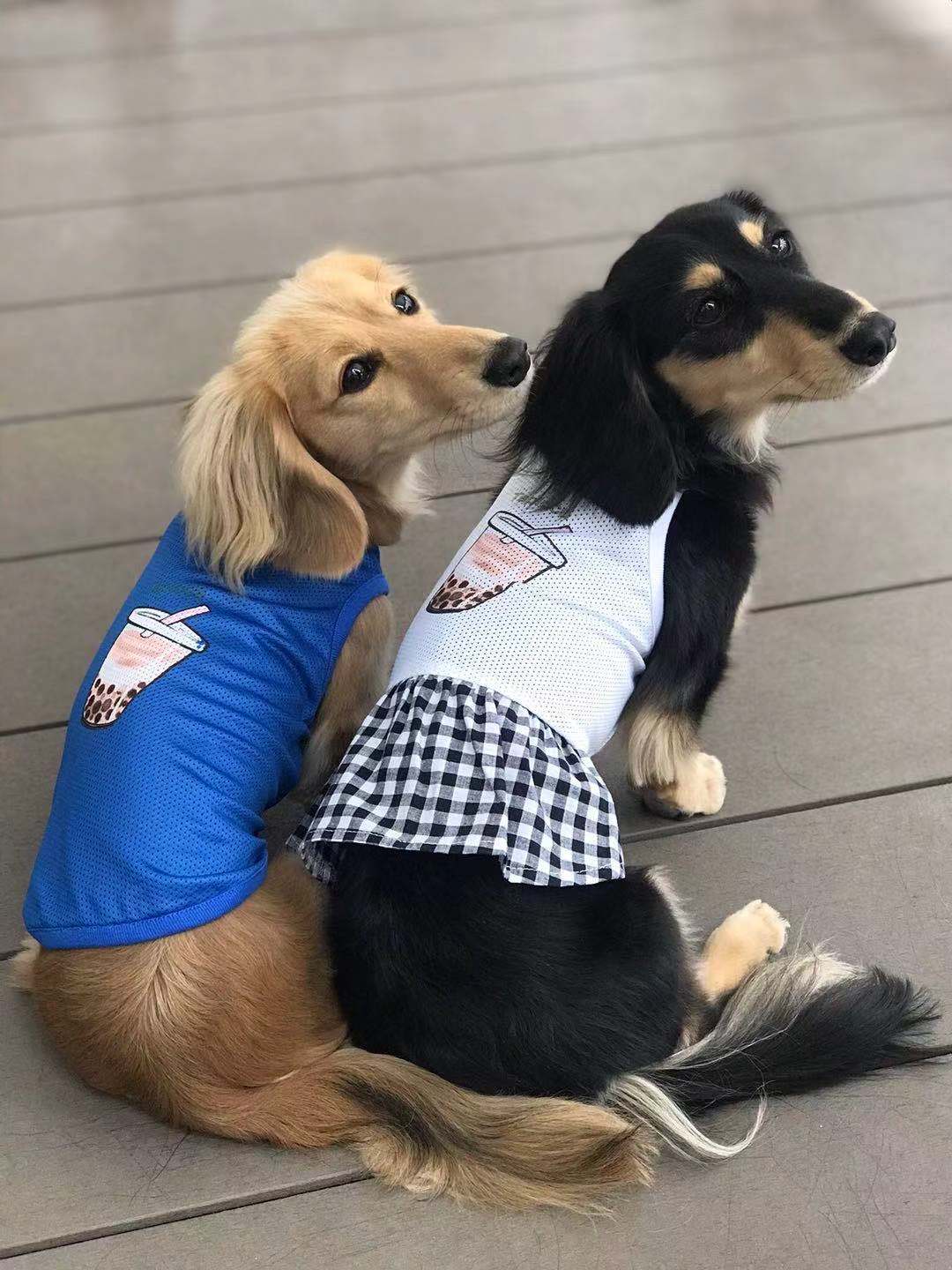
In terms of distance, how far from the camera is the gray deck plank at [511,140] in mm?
2982

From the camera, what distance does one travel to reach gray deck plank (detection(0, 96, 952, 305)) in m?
2.77

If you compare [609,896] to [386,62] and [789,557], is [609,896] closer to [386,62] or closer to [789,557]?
[789,557]

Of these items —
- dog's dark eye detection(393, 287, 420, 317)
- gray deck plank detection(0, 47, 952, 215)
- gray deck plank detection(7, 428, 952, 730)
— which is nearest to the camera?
dog's dark eye detection(393, 287, 420, 317)

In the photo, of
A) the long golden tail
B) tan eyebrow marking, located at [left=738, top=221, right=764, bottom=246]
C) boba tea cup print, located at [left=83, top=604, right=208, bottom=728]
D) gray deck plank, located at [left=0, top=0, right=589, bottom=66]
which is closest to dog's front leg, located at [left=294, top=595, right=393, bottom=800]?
boba tea cup print, located at [left=83, top=604, right=208, bottom=728]

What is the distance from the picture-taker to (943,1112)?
1.29m

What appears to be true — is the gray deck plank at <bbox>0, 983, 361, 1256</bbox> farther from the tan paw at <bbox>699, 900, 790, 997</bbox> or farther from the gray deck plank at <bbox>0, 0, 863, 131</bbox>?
the gray deck plank at <bbox>0, 0, 863, 131</bbox>

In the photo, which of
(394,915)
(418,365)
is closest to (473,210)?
(418,365)

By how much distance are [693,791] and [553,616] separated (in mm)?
361

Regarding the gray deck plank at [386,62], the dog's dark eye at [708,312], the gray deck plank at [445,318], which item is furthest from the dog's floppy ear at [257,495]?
the gray deck plank at [386,62]

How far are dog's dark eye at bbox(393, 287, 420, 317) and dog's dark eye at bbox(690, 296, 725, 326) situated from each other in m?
0.40

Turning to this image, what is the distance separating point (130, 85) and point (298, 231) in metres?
1.09

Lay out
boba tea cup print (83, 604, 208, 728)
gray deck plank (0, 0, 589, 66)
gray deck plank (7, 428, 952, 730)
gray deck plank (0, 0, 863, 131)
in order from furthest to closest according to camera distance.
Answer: gray deck plank (0, 0, 589, 66)
gray deck plank (0, 0, 863, 131)
gray deck plank (7, 428, 952, 730)
boba tea cup print (83, 604, 208, 728)

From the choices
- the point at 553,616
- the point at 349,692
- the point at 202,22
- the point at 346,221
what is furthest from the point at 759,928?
the point at 202,22

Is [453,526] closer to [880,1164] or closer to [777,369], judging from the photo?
[777,369]
